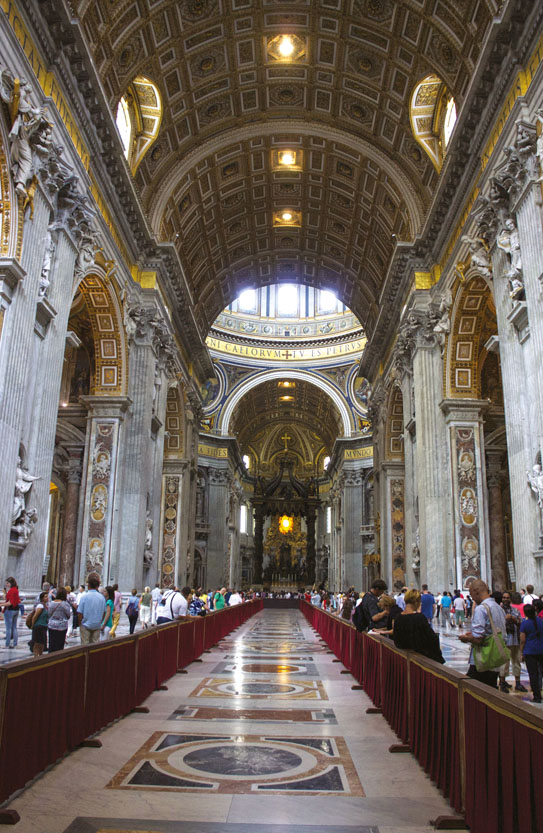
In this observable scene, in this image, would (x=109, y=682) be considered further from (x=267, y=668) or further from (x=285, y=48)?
(x=285, y=48)

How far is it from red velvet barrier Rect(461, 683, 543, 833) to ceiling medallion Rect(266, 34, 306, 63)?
18.3 m

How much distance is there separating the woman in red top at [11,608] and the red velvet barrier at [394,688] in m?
5.37

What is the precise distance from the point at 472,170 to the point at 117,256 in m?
8.49

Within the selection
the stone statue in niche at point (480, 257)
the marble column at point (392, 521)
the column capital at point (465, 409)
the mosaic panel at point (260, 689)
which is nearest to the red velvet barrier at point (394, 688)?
the mosaic panel at point (260, 689)

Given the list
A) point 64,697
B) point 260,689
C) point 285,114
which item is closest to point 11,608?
point 260,689

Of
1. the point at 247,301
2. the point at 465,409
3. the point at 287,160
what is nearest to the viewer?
the point at 465,409

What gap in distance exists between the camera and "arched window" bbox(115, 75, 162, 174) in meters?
17.8

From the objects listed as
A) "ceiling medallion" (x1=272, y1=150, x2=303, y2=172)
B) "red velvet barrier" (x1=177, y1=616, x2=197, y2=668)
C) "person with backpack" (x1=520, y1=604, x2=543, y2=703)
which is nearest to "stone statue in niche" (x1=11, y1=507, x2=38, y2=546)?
"red velvet barrier" (x1=177, y1=616, x2=197, y2=668)

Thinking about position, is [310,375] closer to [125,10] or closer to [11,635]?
[125,10]

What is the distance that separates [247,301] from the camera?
45.4 meters

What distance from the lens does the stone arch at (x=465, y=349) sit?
17.1 metres

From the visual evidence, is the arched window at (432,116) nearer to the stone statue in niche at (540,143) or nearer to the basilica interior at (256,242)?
the basilica interior at (256,242)

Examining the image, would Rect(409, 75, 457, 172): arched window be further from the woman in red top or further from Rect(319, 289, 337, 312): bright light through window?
Rect(319, 289, 337, 312): bright light through window

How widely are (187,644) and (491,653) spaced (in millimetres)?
6583
